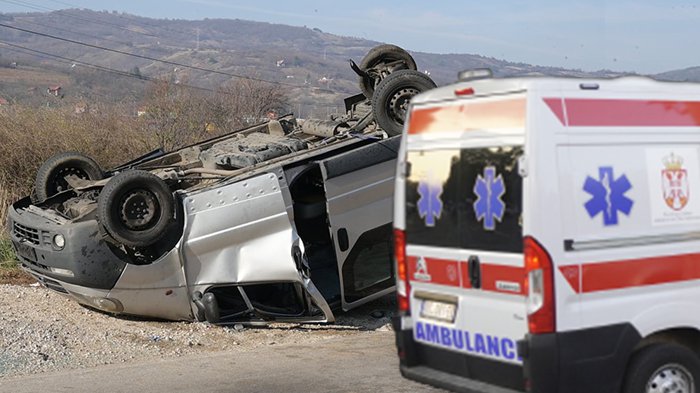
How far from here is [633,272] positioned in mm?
5023

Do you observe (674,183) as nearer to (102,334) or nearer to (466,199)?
(466,199)

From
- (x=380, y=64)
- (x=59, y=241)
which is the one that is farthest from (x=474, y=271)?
(x=380, y=64)

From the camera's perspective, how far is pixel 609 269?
16.3 ft

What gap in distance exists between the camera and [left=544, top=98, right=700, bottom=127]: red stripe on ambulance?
16.2ft

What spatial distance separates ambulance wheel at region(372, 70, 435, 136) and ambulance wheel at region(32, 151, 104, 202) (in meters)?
3.28

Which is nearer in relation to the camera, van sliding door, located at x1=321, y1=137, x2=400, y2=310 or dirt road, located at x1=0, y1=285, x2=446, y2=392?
dirt road, located at x1=0, y1=285, x2=446, y2=392

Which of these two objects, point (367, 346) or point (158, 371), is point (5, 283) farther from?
point (367, 346)

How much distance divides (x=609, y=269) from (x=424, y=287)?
1201 mm

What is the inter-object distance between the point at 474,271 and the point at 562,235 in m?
0.61

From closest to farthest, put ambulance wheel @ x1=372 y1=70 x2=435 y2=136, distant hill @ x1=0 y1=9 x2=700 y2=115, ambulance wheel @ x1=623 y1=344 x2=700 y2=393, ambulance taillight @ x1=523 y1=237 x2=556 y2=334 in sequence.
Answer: ambulance taillight @ x1=523 y1=237 x2=556 y2=334 → ambulance wheel @ x1=623 y1=344 x2=700 y2=393 → ambulance wheel @ x1=372 y1=70 x2=435 y2=136 → distant hill @ x1=0 y1=9 x2=700 y2=115

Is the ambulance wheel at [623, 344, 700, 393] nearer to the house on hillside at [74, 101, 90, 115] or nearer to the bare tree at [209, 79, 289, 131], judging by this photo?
the house on hillside at [74, 101, 90, 115]

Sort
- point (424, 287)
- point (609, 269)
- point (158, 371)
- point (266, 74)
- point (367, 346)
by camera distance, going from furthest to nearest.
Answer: point (266, 74) → point (367, 346) → point (158, 371) → point (424, 287) → point (609, 269)

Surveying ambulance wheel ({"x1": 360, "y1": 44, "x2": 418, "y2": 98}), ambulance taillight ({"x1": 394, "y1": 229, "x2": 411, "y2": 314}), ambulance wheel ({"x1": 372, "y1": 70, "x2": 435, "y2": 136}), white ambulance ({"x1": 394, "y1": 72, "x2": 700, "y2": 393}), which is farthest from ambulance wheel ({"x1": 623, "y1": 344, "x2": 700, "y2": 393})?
ambulance wheel ({"x1": 360, "y1": 44, "x2": 418, "y2": 98})

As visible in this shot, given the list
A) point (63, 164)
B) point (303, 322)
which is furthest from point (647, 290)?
point (63, 164)
